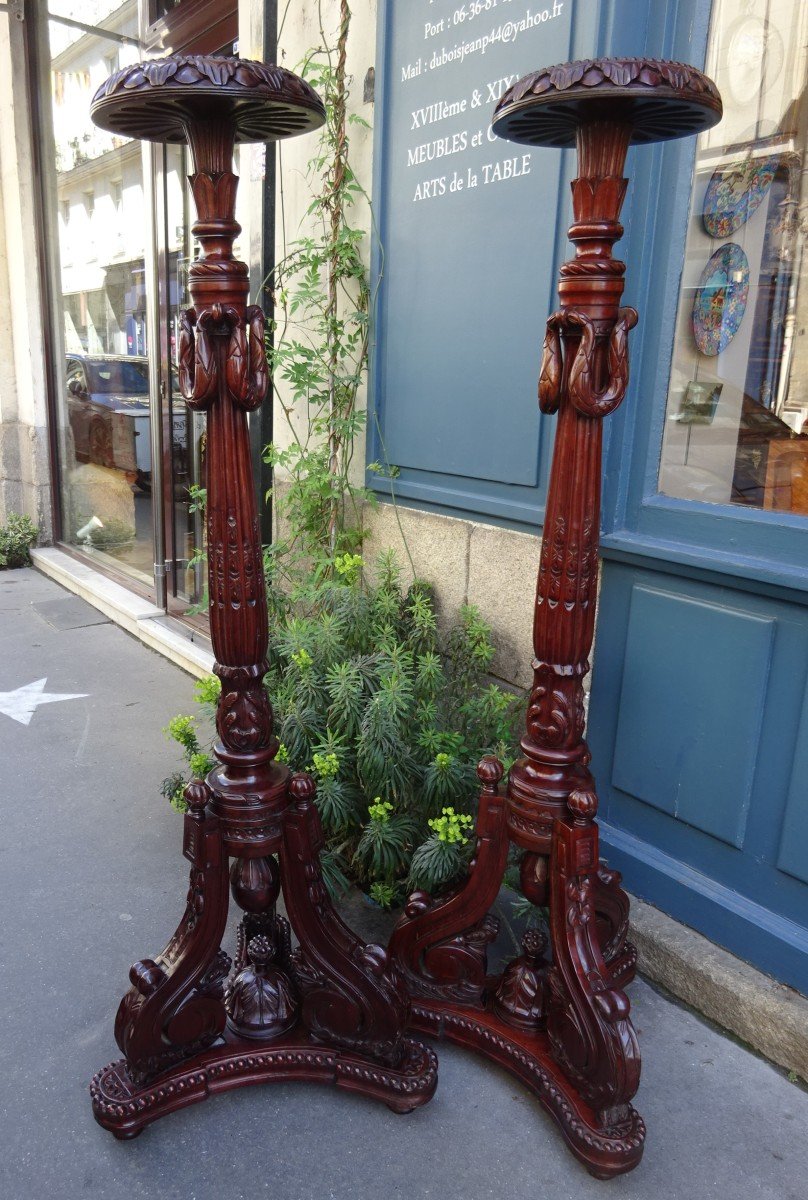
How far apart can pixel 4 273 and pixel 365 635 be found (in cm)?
602

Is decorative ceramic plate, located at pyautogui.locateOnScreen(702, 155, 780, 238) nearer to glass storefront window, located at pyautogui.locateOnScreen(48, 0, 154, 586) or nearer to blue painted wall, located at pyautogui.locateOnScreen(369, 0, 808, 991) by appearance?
blue painted wall, located at pyautogui.locateOnScreen(369, 0, 808, 991)

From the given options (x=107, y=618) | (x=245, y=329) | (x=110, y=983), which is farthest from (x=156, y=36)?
(x=110, y=983)

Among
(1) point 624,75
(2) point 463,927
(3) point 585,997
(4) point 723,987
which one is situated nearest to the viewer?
(1) point 624,75

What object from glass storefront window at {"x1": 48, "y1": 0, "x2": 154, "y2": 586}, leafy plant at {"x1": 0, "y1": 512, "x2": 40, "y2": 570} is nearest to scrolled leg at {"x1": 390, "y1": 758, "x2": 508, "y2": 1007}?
glass storefront window at {"x1": 48, "y1": 0, "x2": 154, "y2": 586}

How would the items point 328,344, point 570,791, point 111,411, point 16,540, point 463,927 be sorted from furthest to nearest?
point 16,540 → point 111,411 → point 328,344 → point 463,927 → point 570,791

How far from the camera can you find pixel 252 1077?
6.77ft

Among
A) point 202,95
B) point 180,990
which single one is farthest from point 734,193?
point 180,990

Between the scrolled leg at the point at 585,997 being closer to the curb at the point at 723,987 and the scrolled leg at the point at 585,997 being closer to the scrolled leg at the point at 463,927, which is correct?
the scrolled leg at the point at 463,927

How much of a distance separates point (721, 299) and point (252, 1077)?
233 centimetres

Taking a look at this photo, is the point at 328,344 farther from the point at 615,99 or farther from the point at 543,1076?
the point at 543,1076

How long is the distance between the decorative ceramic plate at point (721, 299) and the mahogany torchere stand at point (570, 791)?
2.32 feet

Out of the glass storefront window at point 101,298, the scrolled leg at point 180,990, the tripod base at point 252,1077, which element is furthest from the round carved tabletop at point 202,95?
the glass storefront window at point 101,298

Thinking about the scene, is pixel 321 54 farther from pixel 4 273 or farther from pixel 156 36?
pixel 4 273

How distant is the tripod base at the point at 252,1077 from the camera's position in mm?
1942
